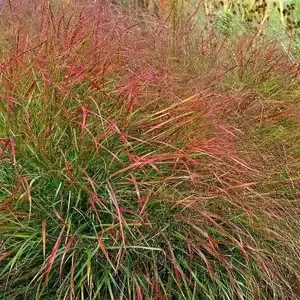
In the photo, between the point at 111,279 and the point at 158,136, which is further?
the point at 158,136

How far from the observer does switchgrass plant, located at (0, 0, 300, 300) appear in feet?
9.28

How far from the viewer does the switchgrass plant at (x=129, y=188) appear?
2828 millimetres

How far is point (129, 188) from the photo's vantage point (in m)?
2.96

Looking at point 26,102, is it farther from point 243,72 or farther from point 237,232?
point 243,72

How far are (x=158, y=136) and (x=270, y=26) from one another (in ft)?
10.2

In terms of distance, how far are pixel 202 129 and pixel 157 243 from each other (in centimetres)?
64

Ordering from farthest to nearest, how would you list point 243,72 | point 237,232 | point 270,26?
point 270,26, point 243,72, point 237,232

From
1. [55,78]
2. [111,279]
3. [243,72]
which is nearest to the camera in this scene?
[111,279]

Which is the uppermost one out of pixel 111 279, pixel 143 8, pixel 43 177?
pixel 43 177

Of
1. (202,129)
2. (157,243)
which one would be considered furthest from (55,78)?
(157,243)

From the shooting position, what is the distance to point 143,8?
5863mm

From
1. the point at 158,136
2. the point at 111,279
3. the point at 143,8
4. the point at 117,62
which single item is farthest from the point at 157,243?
the point at 143,8

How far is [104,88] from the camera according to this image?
128 inches

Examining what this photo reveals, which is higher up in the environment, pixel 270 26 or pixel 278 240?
pixel 278 240
